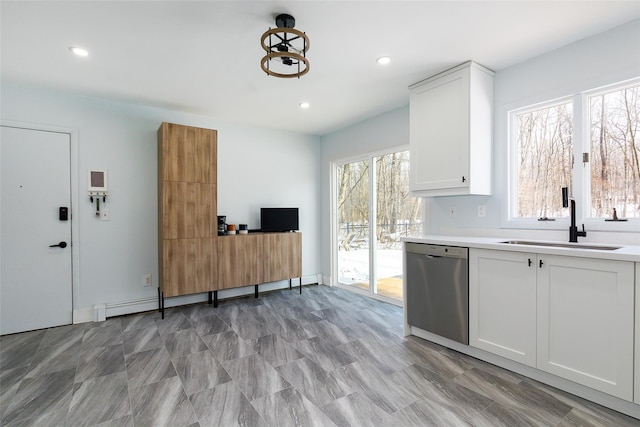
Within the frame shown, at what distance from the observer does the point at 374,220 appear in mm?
4301

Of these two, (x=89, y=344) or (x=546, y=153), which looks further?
(x=89, y=344)

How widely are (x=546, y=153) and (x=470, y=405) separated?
2.13 m

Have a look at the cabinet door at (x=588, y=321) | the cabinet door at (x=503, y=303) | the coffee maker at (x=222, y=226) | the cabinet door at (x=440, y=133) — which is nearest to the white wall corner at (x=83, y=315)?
the coffee maker at (x=222, y=226)

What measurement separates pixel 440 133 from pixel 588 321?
1.82m

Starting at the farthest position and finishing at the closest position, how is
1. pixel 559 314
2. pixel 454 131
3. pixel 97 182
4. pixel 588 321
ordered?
pixel 97 182, pixel 454 131, pixel 559 314, pixel 588 321

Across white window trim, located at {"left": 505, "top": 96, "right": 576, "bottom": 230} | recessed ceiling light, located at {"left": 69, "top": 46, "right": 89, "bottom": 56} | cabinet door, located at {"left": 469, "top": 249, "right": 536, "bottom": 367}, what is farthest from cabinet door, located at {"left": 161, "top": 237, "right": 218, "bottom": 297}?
white window trim, located at {"left": 505, "top": 96, "right": 576, "bottom": 230}

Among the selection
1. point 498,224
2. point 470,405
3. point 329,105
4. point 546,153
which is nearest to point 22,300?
point 329,105

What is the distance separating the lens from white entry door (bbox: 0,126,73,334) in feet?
10.0

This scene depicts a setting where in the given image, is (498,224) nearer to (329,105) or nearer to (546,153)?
(546,153)

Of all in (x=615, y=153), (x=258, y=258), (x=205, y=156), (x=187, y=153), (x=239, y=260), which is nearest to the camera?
(x=615, y=153)

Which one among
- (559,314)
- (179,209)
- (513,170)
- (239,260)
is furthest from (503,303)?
(179,209)

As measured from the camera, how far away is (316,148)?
17.1ft

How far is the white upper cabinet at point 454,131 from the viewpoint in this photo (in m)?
2.67

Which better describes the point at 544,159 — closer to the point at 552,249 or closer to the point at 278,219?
the point at 552,249
